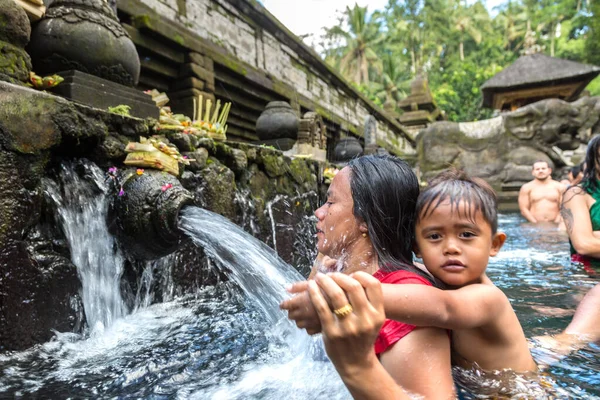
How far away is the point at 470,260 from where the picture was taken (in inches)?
58.4

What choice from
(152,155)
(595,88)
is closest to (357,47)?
(595,88)

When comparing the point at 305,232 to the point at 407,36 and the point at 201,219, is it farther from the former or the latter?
the point at 407,36

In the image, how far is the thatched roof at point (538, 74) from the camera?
56.6ft

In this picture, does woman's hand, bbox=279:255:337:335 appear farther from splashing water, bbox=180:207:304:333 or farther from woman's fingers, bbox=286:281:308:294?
splashing water, bbox=180:207:304:333

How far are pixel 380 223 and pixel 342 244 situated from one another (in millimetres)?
183

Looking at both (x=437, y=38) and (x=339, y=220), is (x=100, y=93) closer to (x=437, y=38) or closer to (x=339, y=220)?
(x=339, y=220)

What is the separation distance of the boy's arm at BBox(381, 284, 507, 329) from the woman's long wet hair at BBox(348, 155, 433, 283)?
0.71 ft

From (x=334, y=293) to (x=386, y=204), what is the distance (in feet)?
2.13

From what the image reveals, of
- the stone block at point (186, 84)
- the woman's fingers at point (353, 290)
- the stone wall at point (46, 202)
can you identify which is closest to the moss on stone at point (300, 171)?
the stone wall at point (46, 202)

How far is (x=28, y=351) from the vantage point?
2.04 m

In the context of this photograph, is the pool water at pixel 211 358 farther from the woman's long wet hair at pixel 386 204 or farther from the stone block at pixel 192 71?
the stone block at pixel 192 71

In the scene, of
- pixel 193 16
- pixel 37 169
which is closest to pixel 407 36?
pixel 193 16

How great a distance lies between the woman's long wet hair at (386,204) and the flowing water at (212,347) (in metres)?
0.57

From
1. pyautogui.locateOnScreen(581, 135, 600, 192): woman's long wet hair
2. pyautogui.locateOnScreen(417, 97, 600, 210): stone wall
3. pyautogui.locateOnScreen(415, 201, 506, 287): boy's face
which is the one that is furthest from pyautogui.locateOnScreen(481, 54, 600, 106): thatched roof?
pyautogui.locateOnScreen(415, 201, 506, 287): boy's face
